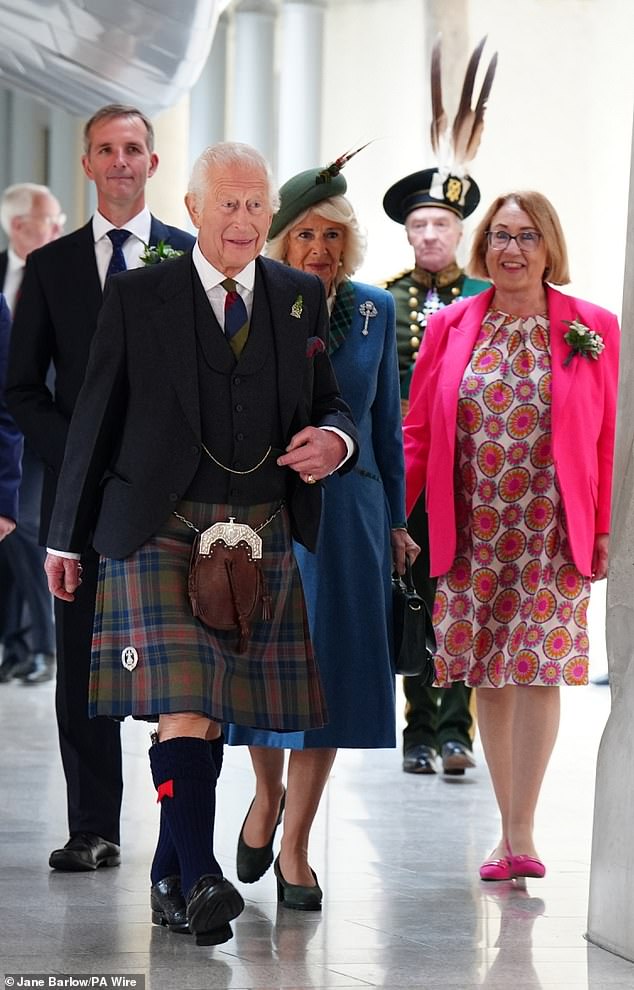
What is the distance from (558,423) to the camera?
522 cm

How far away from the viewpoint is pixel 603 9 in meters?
10.9

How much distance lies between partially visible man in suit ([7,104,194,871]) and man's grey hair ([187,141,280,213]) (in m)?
0.80

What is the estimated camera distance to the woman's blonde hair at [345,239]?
16.1 ft

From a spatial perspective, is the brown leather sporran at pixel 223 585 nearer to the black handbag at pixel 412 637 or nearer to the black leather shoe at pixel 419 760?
the black handbag at pixel 412 637

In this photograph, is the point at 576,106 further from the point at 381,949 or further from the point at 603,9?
the point at 381,949

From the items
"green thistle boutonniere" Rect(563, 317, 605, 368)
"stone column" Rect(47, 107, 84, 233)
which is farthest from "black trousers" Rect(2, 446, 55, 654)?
"green thistle boutonniere" Rect(563, 317, 605, 368)

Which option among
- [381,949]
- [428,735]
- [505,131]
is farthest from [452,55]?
[381,949]

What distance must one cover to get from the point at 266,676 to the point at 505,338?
1.57 metres

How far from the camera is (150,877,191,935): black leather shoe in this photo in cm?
430

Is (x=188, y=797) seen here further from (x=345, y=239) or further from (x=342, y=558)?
(x=345, y=239)

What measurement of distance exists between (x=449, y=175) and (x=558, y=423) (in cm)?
207

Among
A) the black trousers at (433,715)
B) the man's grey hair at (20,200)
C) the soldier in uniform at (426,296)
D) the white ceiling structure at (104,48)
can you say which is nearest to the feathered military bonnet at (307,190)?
the soldier in uniform at (426,296)

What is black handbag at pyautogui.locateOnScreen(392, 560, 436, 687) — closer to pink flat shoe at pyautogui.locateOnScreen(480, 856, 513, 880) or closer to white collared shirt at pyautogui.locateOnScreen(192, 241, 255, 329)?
pink flat shoe at pyautogui.locateOnScreen(480, 856, 513, 880)

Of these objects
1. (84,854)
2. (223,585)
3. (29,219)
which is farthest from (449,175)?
(29,219)
